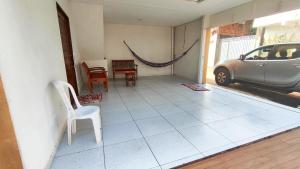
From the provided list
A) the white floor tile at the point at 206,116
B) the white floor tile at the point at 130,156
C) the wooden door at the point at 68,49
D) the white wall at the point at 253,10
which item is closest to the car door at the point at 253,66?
the white wall at the point at 253,10

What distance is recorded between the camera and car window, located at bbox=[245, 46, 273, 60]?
3.58 metres

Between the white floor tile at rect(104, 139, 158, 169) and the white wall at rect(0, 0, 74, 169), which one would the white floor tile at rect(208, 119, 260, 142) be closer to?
the white floor tile at rect(104, 139, 158, 169)

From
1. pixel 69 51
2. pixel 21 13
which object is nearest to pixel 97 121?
pixel 21 13

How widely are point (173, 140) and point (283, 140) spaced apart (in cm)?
130

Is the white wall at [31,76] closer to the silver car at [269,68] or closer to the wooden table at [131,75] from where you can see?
the wooden table at [131,75]

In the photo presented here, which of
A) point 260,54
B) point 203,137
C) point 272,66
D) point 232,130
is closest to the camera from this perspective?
point 203,137

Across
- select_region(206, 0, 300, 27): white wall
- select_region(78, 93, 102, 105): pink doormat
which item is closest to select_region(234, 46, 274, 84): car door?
select_region(206, 0, 300, 27): white wall

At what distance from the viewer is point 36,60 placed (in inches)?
53.2

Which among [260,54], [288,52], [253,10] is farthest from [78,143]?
[260,54]

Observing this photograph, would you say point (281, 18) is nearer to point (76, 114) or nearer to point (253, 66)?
point (253, 66)

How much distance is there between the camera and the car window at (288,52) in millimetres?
3057

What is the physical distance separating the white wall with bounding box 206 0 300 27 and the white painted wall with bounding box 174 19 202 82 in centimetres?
81

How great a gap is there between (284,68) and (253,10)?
1.38 metres

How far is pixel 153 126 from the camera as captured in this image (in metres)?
2.08
